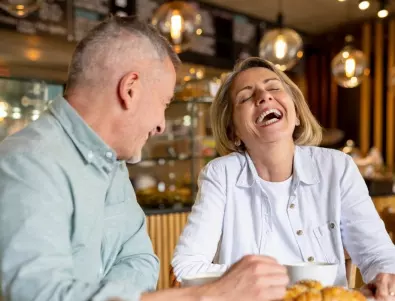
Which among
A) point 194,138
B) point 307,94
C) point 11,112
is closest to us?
point 11,112

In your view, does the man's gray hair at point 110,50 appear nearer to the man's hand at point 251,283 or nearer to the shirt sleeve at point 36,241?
the shirt sleeve at point 36,241

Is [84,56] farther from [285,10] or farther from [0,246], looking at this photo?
[285,10]

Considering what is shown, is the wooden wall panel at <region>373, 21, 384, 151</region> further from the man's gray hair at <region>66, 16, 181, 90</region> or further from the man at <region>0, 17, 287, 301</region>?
the man's gray hair at <region>66, 16, 181, 90</region>

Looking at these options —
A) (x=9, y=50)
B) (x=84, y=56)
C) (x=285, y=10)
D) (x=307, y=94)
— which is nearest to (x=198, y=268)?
(x=84, y=56)

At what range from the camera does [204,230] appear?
179 centimetres

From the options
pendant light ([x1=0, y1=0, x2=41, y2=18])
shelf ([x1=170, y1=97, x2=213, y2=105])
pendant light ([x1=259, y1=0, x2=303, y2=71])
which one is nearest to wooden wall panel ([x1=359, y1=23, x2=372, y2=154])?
pendant light ([x1=259, y1=0, x2=303, y2=71])

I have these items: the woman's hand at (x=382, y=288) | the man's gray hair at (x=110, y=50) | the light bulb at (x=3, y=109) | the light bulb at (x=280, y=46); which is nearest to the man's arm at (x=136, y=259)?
the man's gray hair at (x=110, y=50)

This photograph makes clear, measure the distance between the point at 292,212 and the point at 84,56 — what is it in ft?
3.07

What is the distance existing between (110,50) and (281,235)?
3.02 feet

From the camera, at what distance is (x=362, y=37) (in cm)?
784

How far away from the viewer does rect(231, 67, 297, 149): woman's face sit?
1884 mm

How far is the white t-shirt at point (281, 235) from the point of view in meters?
1.79

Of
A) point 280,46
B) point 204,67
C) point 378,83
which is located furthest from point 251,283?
point 378,83

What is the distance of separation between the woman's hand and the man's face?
0.66 meters
